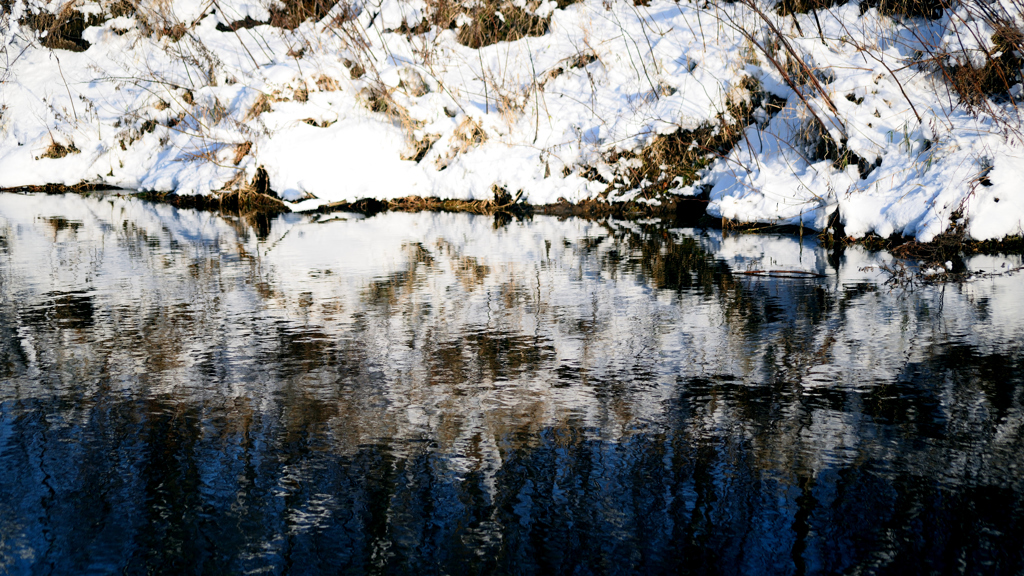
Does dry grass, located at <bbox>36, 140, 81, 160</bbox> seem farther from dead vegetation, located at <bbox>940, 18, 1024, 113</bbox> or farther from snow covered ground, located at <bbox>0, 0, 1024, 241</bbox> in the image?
dead vegetation, located at <bbox>940, 18, 1024, 113</bbox>

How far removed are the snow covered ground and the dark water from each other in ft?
12.8

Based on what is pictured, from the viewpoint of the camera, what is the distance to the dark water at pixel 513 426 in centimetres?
281

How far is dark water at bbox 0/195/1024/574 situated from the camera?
281 centimetres

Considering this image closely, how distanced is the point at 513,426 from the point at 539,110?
1262 cm

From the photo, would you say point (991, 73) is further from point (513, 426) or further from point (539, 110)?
point (513, 426)

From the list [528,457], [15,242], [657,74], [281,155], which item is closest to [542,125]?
[657,74]

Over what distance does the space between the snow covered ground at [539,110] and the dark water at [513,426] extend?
3.91m

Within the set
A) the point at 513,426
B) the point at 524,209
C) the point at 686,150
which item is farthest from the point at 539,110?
the point at 513,426

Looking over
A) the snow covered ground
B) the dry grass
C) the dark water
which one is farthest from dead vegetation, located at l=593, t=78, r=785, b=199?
the dry grass

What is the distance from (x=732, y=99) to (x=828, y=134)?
2.33 meters

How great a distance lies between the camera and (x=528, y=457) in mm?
3465

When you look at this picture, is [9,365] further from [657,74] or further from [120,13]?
[120,13]

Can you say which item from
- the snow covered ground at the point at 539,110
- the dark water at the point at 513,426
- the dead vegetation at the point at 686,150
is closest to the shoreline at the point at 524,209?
the snow covered ground at the point at 539,110

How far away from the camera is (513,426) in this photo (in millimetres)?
3805
